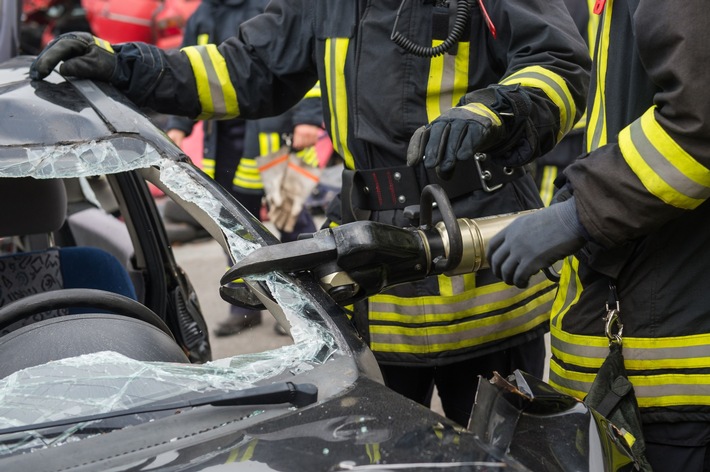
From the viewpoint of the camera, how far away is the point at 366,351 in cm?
162

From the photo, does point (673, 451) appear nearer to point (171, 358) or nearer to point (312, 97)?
point (171, 358)

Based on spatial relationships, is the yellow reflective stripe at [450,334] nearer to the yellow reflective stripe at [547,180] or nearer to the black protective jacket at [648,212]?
the black protective jacket at [648,212]

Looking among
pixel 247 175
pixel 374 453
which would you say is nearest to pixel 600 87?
pixel 374 453

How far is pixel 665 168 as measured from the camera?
1.54m

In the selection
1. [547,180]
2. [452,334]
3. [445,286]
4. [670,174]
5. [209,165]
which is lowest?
[547,180]

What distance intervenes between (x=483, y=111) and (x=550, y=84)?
268 millimetres

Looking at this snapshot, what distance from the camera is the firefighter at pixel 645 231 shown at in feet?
4.98

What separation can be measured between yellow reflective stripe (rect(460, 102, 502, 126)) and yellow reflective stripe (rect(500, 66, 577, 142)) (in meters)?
0.17

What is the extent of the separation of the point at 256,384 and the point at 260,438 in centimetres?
21

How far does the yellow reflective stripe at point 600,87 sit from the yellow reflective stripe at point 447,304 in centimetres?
56

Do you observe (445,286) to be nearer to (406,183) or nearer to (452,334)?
(452,334)

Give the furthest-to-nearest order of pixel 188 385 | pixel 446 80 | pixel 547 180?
pixel 547 180, pixel 446 80, pixel 188 385

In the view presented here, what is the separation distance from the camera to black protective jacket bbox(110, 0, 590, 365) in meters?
2.18

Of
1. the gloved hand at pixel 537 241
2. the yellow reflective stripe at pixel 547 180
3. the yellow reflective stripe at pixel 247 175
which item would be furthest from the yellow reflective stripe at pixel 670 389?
the yellow reflective stripe at pixel 247 175
